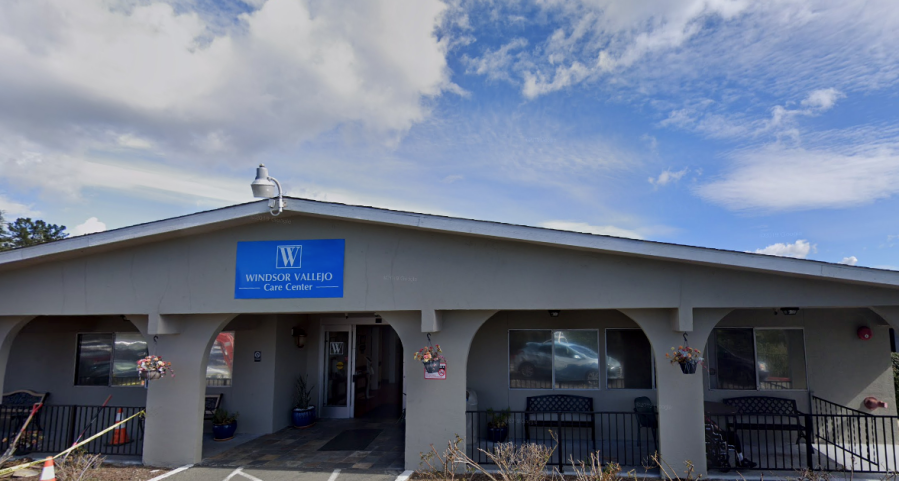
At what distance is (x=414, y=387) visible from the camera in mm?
7855

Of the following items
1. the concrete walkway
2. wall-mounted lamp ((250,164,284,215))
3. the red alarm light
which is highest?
wall-mounted lamp ((250,164,284,215))

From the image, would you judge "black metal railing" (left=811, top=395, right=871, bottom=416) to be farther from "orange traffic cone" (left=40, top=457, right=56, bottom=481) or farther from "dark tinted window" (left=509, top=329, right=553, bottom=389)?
"orange traffic cone" (left=40, top=457, right=56, bottom=481)

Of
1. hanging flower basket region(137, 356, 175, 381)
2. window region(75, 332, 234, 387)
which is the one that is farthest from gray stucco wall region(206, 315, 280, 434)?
hanging flower basket region(137, 356, 175, 381)

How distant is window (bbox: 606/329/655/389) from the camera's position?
31.9ft

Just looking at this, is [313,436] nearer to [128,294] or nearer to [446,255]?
[128,294]

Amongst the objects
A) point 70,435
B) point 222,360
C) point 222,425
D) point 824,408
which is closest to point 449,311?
point 222,425

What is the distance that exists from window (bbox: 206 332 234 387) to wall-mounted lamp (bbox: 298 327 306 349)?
4.10ft

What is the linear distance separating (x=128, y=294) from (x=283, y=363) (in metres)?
3.37

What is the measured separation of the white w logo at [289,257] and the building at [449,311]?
0.07 ft

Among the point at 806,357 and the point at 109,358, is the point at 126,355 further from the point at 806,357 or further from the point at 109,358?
the point at 806,357

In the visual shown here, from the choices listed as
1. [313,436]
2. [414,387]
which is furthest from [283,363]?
[414,387]

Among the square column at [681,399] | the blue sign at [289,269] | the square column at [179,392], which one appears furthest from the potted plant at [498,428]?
the square column at [179,392]

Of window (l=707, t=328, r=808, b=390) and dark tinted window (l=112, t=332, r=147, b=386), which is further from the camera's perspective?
dark tinted window (l=112, t=332, r=147, b=386)

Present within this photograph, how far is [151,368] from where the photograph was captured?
8.11 m
